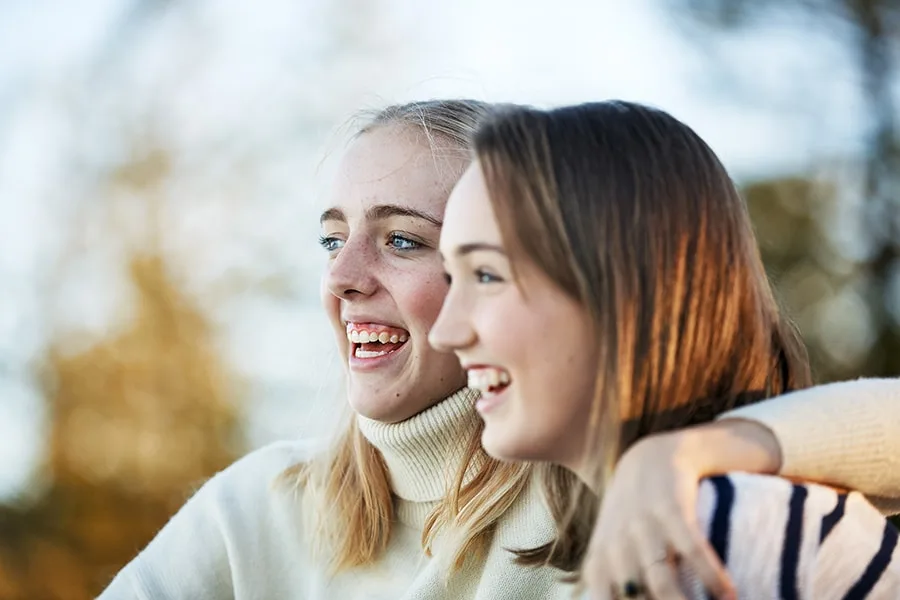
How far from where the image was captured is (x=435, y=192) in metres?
2.07

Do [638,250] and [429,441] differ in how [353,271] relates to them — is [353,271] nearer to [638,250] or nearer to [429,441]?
[429,441]

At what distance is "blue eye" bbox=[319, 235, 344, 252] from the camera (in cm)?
216

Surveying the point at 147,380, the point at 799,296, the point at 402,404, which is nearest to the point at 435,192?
the point at 402,404

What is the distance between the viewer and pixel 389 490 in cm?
228

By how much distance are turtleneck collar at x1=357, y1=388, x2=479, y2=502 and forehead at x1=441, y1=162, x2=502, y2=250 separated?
2.06 ft

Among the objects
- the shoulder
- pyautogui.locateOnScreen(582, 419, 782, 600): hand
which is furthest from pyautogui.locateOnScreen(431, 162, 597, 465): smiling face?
the shoulder

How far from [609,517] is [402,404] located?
873 mm

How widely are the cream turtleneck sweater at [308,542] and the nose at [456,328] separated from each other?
62 cm

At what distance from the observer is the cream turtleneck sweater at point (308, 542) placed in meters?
2.05

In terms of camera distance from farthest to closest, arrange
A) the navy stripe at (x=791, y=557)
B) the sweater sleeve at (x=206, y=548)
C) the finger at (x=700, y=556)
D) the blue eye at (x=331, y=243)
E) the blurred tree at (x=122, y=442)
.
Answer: the blurred tree at (x=122, y=442) < the sweater sleeve at (x=206, y=548) < the blue eye at (x=331, y=243) < the navy stripe at (x=791, y=557) < the finger at (x=700, y=556)

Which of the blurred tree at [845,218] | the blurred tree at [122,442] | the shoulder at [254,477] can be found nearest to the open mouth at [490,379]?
the shoulder at [254,477]

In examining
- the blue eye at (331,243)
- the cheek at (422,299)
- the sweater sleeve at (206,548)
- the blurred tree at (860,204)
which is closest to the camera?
the cheek at (422,299)

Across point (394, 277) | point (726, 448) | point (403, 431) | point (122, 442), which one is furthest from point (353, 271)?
point (122, 442)

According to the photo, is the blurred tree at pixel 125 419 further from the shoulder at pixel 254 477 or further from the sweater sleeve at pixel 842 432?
the sweater sleeve at pixel 842 432
